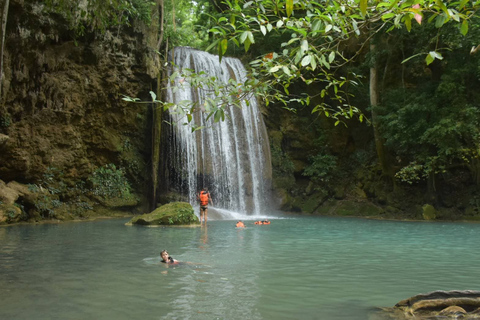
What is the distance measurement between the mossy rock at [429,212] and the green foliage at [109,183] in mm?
12316

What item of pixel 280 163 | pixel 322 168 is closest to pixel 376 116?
pixel 322 168

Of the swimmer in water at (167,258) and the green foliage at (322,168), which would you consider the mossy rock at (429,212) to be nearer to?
the green foliage at (322,168)

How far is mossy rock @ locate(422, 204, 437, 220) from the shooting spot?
17.8 meters

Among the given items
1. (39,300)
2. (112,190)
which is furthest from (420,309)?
(112,190)

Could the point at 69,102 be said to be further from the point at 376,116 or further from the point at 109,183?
the point at 376,116

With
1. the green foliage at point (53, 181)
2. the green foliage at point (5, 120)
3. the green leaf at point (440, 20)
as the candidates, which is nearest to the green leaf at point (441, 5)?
the green leaf at point (440, 20)

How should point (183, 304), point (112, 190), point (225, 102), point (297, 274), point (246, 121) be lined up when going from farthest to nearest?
point (246, 121) < point (112, 190) < point (297, 274) < point (183, 304) < point (225, 102)

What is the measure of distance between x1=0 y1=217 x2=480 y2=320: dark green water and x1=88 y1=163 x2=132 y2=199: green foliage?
23.4 ft

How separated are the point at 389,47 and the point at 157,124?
10965 mm

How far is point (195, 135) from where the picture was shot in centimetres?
1944

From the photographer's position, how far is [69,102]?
54.9ft

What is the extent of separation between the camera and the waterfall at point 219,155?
1880 centimetres

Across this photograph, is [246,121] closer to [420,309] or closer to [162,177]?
[162,177]

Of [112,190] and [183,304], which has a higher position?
[112,190]
